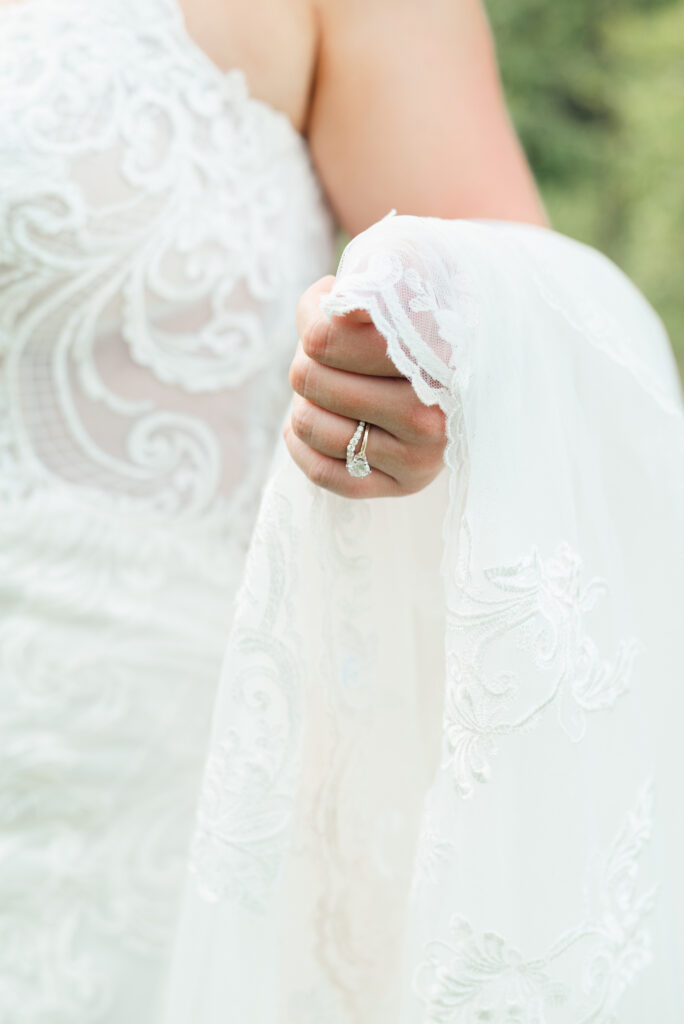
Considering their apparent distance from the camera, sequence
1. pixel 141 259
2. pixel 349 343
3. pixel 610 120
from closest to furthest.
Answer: pixel 349 343 < pixel 141 259 < pixel 610 120

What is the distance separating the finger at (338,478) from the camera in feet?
1.79

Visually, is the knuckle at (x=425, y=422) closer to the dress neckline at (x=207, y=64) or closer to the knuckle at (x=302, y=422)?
the knuckle at (x=302, y=422)

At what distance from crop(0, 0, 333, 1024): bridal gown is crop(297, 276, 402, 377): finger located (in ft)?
1.09

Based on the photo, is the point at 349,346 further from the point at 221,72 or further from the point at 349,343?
the point at 221,72

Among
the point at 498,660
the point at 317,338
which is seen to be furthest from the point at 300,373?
the point at 498,660

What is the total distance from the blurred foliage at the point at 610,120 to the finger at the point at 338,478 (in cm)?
393

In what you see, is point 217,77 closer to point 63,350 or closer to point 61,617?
point 63,350

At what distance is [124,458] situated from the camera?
2.78 feet

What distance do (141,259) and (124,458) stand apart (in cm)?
18

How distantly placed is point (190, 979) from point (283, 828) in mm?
142

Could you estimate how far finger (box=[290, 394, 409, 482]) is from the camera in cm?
54

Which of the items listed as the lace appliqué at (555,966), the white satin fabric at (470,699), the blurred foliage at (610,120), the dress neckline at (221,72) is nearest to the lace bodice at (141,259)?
the dress neckline at (221,72)

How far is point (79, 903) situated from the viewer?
84 cm

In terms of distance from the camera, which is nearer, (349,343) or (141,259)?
(349,343)
